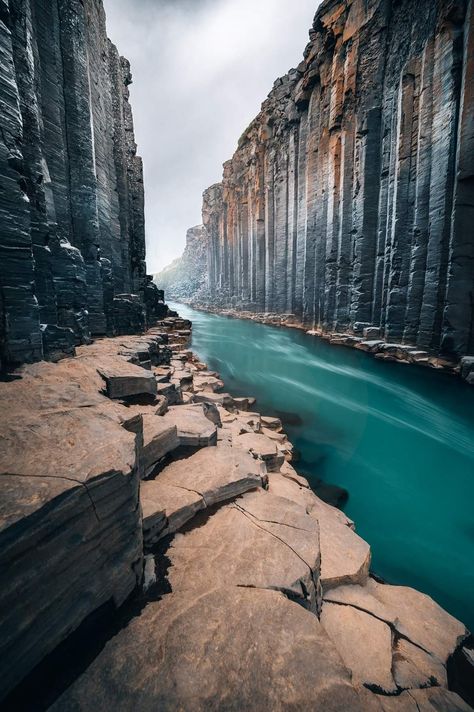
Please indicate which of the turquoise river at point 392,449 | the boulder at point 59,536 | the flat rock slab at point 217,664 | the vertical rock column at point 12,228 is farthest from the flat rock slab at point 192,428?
the turquoise river at point 392,449

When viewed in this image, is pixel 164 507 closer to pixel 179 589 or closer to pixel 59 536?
pixel 179 589

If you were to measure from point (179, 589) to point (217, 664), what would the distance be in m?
0.47

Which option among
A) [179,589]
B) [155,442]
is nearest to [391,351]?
[155,442]

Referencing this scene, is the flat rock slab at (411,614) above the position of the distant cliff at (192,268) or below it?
below

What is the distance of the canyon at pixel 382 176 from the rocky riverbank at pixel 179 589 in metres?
11.3

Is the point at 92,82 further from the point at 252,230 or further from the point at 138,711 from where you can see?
the point at 252,230

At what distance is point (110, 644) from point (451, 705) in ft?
7.12

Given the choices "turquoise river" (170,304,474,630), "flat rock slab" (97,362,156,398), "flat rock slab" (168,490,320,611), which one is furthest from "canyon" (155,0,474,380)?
"flat rock slab" (97,362,156,398)

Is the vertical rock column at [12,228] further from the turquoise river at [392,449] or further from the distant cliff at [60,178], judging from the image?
the turquoise river at [392,449]

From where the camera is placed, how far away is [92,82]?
10.5 meters

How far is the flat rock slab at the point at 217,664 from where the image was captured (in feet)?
3.99

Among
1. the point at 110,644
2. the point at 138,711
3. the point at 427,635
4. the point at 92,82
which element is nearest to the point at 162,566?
the point at 110,644

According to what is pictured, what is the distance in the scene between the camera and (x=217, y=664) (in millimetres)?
1352

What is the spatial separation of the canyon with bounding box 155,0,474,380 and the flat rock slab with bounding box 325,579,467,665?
1040cm
